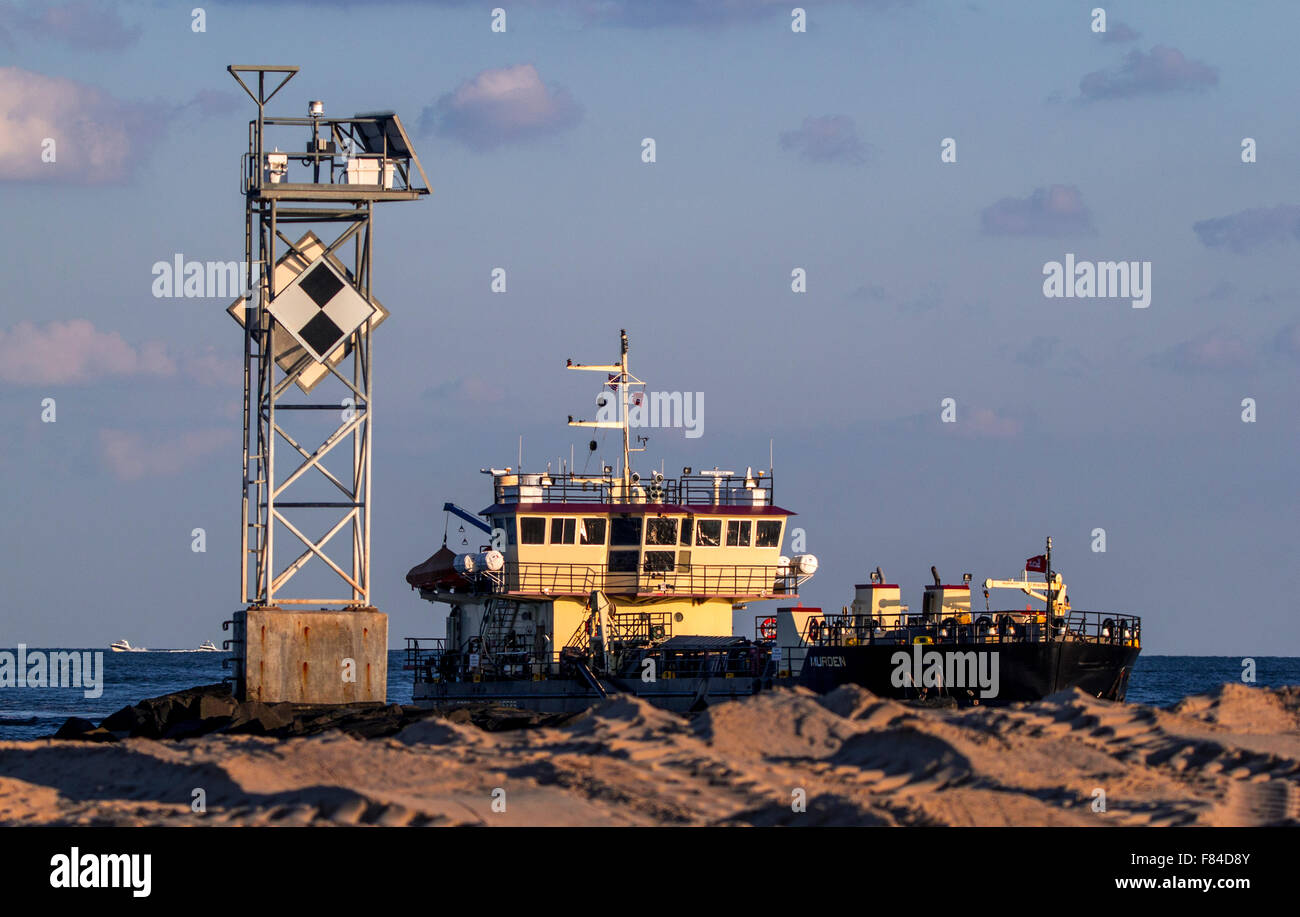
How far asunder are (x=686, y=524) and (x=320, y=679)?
42.7 feet

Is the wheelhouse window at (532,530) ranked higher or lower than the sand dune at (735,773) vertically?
higher

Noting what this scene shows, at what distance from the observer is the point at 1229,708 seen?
2161cm

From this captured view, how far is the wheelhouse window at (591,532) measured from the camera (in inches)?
1631

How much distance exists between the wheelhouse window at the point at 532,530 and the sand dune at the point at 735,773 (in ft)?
67.5

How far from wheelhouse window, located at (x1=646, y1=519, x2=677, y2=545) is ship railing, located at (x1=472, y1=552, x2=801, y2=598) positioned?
587mm

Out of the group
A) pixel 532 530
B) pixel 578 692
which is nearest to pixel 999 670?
pixel 578 692

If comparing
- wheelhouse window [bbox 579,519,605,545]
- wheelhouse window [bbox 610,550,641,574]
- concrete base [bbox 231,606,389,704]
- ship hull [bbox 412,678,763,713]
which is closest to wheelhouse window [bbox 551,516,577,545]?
wheelhouse window [bbox 579,519,605,545]

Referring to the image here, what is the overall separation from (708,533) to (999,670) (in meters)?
10.0

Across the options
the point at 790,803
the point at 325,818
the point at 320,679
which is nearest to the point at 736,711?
the point at 790,803

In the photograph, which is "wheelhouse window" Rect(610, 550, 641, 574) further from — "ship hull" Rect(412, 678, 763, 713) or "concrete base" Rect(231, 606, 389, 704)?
"concrete base" Rect(231, 606, 389, 704)

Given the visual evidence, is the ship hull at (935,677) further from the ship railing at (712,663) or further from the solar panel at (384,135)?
the solar panel at (384,135)

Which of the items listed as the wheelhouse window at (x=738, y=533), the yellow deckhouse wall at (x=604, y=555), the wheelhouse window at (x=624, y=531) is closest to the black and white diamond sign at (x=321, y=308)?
the yellow deckhouse wall at (x=604, y=555)
